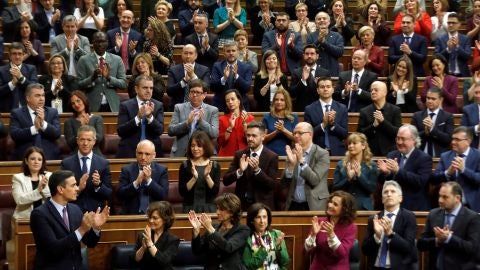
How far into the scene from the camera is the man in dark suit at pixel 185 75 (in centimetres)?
766

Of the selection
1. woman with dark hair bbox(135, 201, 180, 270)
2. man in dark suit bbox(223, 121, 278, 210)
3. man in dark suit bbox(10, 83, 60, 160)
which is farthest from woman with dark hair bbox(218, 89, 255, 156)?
woman with dark hair bbox(135, 201, 180, 270)

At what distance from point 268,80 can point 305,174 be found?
1.48m

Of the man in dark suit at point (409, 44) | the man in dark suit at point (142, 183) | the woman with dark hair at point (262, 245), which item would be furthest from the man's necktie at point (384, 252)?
the man in dark suit at point (409, 44)

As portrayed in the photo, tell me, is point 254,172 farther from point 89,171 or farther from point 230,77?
point 230,77

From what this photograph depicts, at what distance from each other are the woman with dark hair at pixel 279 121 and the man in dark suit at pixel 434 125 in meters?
0.81

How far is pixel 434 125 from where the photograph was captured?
7090 mm

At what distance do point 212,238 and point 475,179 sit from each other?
1751 mm

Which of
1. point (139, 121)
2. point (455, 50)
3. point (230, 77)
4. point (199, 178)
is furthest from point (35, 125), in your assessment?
point (455, 50)

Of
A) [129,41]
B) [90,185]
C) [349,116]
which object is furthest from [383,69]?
[90,185]

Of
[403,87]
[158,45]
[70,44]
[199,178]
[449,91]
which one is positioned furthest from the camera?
[158,45]

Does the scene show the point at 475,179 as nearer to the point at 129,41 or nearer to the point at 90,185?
the point at 90,185

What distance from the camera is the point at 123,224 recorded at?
6.00 meters

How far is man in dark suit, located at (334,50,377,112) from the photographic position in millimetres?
7664

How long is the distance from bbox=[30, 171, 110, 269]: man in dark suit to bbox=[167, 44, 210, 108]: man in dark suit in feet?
7.56
